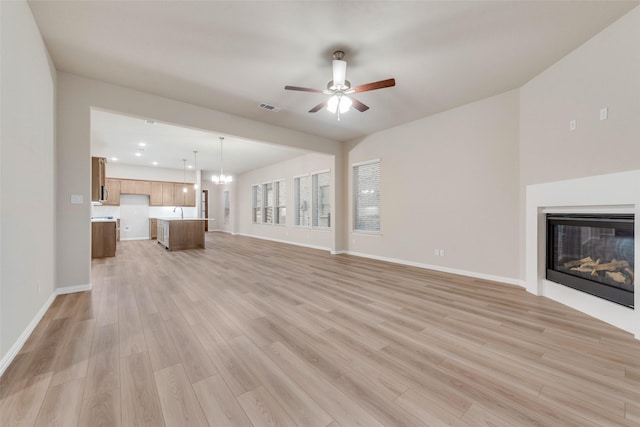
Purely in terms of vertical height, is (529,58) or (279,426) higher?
(529,58)

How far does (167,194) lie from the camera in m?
10.5

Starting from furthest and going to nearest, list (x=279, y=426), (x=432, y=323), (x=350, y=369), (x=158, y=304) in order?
(x=158, y=304)
(x=432, y=323)
(x=350, y=369)
(x=279, y=426)

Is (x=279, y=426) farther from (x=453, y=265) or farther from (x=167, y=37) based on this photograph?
(x=453, y=265)

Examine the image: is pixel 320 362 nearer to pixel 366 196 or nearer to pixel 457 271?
pixel 457 271

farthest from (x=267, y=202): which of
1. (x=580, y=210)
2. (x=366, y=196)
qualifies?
(x=580, y=210)

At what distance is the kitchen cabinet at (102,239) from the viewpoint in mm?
6031

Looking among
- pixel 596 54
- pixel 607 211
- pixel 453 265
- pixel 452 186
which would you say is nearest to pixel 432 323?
pixel 607 211

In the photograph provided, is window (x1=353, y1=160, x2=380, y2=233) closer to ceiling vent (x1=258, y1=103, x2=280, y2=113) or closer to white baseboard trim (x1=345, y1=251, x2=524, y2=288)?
white baseboard trim (x1=345, y1=251, x2=524, y2=288)

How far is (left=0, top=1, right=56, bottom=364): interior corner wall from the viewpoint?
1.78 m

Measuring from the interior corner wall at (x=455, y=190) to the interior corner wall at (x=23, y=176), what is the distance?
5.27 meters

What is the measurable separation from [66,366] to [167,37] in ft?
10.1

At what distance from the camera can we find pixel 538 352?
199 cm

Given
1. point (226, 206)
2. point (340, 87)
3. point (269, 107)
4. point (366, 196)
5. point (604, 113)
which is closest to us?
point (604, 113)

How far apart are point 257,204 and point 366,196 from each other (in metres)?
5.86
